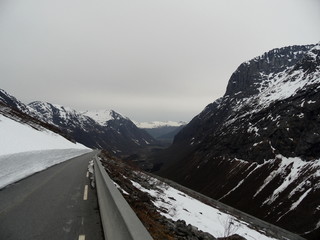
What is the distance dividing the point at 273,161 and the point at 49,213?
118 metres

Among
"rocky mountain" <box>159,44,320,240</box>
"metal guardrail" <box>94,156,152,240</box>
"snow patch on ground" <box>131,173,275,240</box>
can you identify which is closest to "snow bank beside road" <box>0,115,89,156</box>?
"snow patch on ground" <box>131,173,275,240</box>

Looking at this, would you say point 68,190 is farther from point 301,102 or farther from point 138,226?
→ point 301,102

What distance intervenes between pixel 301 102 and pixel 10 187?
457ft

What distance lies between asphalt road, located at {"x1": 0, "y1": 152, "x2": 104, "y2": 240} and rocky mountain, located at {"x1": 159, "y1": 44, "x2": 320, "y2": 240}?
6716cm

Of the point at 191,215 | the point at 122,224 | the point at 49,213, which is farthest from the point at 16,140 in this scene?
the point at 122,224

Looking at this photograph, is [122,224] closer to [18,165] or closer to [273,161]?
[18,165]

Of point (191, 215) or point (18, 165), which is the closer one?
point (18, 165)

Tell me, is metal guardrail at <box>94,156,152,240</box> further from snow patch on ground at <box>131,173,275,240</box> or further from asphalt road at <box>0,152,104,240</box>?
snow patch on ground at <box>131,173,275,240</box>

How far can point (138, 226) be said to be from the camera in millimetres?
4820

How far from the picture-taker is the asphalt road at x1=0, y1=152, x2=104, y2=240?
6.85 metres

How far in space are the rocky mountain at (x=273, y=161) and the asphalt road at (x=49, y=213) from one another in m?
67.2

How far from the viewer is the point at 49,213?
879 cm

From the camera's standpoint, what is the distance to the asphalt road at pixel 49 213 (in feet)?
22.5

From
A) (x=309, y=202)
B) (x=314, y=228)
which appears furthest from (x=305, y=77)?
(x=314, y=228)
